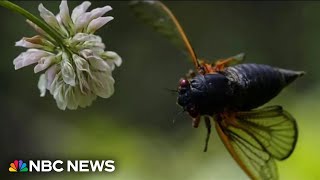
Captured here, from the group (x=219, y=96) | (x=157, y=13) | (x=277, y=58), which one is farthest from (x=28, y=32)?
(x=219, y=96)

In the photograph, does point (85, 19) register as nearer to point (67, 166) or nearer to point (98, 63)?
point (98, 63)

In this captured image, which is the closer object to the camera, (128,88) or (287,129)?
(287,129)

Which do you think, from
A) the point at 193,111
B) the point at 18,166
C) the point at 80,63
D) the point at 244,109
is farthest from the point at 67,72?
the point at 18,166

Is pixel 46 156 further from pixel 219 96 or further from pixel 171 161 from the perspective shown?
pixel 219 96

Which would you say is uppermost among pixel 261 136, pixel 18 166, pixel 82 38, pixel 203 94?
pixel 82 38

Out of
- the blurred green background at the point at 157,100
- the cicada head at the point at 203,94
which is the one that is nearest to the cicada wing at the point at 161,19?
the cicada head at the point at 203,94

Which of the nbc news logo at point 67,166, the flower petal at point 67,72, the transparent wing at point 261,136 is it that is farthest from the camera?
the nbc news logo at point 67,166

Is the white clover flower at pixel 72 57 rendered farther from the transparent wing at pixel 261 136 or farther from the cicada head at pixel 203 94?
the transparent wing at pixel 261 136
